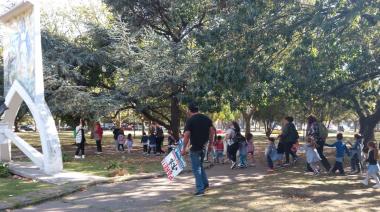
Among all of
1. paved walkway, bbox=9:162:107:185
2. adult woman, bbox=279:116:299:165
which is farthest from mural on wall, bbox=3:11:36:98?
adult woman, bbox=279:116:299:165

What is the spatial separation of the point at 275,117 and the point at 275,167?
31199 mm

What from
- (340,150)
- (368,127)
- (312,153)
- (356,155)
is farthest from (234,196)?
(368,127)

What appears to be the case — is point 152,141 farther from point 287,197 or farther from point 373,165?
point 287,197

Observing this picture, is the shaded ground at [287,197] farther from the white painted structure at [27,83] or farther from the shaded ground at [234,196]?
the white painted structure at [27,83]

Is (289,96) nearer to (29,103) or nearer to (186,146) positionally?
(186,146)

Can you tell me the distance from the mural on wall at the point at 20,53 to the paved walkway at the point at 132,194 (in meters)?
4.90

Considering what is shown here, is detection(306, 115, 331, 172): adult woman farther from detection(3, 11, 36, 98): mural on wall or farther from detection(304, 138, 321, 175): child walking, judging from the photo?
detection(3, 11, 36, 98): mural on wall

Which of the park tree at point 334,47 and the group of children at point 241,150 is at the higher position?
the park tree at point 334,47

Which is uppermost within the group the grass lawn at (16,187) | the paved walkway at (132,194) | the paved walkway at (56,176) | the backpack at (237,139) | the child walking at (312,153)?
the backpack at (237,139)

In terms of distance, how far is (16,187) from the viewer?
10.3 m

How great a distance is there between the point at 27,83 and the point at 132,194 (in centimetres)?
631

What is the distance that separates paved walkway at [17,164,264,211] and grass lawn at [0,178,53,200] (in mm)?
1119

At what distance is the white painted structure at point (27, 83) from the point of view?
1259 centimetres

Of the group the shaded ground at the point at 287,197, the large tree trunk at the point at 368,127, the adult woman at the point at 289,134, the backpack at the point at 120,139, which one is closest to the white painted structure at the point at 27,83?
the shaded ground at the point at 287,197
